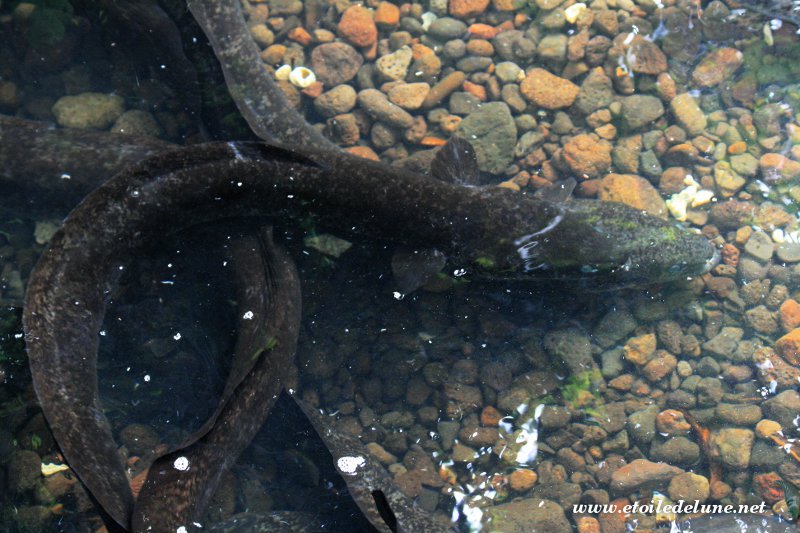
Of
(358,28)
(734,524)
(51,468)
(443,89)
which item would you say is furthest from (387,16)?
(734,524)

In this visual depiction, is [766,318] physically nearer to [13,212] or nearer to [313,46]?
[313,46]

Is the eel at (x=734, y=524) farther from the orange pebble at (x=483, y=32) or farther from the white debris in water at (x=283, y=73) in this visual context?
the white debris in water at (x=283, y=73)

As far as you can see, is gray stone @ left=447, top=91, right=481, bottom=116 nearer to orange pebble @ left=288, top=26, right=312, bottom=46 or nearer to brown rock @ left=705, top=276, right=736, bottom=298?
orange pebble @ left=288, top=26, right=312, bottom=46

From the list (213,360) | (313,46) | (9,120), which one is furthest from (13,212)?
(313,46)

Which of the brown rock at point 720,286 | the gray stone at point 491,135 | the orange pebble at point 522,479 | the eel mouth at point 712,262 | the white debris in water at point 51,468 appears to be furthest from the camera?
the gray stone at point 491,135

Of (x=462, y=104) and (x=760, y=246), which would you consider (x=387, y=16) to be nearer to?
(x=462, y=104)

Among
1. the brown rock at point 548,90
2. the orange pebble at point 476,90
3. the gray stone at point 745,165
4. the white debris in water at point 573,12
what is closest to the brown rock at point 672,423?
the gray stone at point 745,165

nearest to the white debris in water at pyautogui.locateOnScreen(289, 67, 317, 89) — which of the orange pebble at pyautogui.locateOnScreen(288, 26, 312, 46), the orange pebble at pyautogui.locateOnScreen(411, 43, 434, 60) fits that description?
the orange pebble at pyautogui.locateOnScreen(288, 26, 312, 46)
